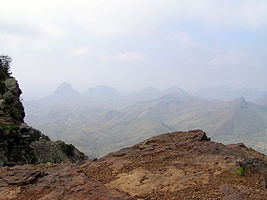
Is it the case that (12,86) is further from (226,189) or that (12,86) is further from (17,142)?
(226,189)

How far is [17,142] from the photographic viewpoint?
26000 mm

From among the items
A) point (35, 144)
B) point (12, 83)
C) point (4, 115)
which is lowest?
point (35, 144)

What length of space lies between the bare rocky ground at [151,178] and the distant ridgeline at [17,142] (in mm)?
11755

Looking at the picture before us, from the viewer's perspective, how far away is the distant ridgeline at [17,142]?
2438 centimetres

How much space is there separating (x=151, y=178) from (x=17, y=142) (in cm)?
2050

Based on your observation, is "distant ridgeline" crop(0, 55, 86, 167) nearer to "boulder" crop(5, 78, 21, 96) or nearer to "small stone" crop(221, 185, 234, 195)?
"boulder" crop(5, 78, 21, 96)

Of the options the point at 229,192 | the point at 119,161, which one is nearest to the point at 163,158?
the point at 119,161

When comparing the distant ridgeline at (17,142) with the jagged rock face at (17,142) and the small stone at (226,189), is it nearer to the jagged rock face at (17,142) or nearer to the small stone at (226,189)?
the jagged rock face at (17,142)

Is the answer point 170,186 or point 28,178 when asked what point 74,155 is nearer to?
point 28,178

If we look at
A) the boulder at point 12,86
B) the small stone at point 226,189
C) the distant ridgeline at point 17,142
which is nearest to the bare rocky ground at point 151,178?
the small stone at point 226,189

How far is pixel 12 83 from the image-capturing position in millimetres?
34969

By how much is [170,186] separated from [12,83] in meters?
32.9

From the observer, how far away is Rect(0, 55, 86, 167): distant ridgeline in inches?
960

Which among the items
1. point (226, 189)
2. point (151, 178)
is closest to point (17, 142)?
point (151, 178)
